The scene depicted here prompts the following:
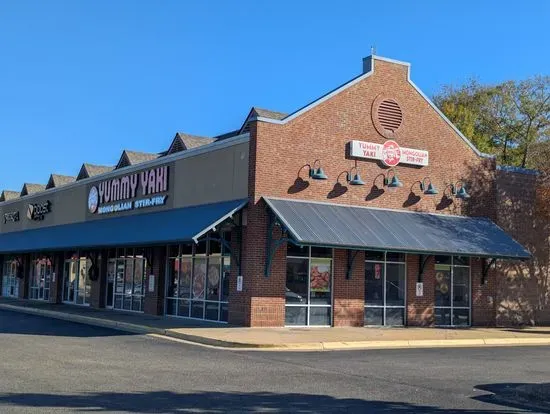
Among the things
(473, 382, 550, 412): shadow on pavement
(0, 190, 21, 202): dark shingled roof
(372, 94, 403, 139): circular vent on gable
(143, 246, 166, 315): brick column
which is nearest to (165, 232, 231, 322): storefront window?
(143, 246, 166, 315): brick column

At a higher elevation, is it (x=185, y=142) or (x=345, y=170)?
(x=185, y=142)

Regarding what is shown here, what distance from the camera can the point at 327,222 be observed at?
21688 mm

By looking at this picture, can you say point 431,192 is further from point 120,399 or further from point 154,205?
point 120,399

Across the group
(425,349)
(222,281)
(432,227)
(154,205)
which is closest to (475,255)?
(432,227)

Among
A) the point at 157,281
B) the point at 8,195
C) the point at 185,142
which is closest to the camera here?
the point at 157,281

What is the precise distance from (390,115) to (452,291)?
7.08m

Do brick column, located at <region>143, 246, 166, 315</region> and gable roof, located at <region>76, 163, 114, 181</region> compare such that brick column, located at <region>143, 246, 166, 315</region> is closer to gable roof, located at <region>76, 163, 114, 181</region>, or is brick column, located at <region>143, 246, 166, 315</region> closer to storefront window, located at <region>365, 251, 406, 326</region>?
storefront window, located at <region>365, 251, 406, 326</region>

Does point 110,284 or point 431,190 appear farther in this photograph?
point 110,284

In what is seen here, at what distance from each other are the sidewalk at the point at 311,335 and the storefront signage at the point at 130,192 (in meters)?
5.16

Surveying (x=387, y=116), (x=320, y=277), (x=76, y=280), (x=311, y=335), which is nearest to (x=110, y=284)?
(x=76, y=280)

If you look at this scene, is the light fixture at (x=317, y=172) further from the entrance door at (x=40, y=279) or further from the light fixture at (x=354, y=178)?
the entrance door at (x=40, y=279)

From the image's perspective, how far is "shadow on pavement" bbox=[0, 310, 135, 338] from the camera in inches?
758

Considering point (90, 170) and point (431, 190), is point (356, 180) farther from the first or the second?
point (90, 170)

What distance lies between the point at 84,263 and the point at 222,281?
1250 centimetres
